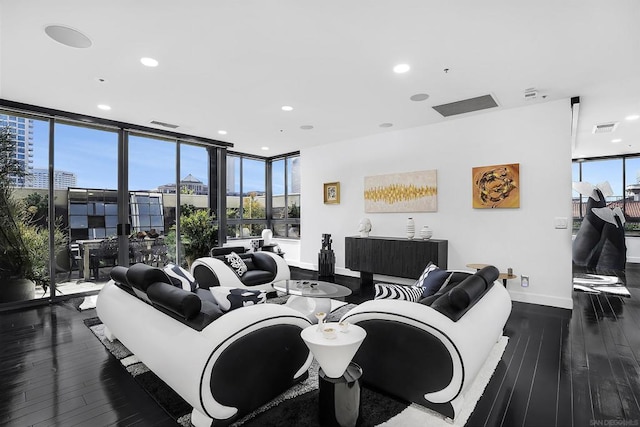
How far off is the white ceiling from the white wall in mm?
419

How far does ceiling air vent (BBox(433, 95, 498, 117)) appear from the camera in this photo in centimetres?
427

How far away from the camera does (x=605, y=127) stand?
5.52 metres

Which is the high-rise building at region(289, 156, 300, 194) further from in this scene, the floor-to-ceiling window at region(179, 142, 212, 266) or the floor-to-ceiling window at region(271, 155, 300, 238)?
the floor-to-ceiling window at region(179, 142, 212, 266)

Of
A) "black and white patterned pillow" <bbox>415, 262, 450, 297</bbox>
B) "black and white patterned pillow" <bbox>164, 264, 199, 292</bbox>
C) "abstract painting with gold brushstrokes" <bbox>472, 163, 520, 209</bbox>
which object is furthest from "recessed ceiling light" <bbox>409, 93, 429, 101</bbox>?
"black and white patterned pillow" <bbox>164, 264, 199, 292</bbox>

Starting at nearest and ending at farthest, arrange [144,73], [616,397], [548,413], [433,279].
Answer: [548,413], [616,397], [433,279], [144,73]

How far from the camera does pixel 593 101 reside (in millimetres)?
4297

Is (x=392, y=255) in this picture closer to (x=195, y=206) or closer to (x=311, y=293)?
(x=311, y=293)

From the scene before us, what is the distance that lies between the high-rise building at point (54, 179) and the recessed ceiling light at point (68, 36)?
8.74ft

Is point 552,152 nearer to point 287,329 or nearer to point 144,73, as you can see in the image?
point 287,329

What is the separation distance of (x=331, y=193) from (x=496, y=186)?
316cm

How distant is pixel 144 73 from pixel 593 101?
5.57 meters

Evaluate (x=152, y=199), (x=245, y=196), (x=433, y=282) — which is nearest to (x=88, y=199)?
(x=152, y=199)

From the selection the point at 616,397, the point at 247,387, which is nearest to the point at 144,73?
the point at 247,387

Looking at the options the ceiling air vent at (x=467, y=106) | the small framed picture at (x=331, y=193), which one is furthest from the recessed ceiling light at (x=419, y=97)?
the small framed picture at (x=331, y=193)
